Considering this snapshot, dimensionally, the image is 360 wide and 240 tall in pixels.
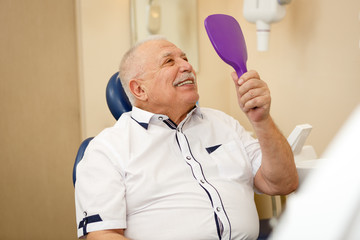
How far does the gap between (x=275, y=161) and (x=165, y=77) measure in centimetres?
45

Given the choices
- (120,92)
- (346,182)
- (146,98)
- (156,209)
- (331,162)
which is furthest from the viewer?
(120,92)

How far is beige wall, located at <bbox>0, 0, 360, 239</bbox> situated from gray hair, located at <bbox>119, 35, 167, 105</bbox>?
88cm

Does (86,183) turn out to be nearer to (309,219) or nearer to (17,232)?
(309,219)

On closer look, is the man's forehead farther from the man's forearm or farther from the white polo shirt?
the man's forearm

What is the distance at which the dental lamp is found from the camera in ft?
5.99

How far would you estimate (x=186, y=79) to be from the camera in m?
1.34

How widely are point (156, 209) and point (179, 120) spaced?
34 centimetres

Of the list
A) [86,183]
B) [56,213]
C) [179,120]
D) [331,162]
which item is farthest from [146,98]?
[56,213]

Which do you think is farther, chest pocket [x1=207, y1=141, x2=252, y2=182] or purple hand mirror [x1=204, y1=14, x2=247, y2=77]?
chest pocket [x1=207, y1=141, x2=252, y2=182]

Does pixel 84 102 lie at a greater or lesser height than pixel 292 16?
lesser

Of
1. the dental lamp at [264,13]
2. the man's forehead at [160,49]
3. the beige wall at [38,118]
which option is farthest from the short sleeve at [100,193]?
the beige wall at [38,118]

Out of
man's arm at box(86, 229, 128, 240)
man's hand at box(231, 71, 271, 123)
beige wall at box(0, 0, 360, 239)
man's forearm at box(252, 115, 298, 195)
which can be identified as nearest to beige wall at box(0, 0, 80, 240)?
beige wall at box(0, 0, 360, 239)

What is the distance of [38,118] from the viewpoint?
2248 mm

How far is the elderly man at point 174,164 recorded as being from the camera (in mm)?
1105
